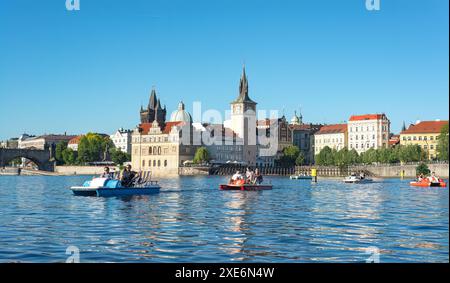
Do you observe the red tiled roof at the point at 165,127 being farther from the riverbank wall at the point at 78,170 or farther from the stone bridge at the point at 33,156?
the stone bridge at the point at 33,156

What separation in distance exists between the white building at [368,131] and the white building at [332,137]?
3721 millimetres

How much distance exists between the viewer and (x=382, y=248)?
1582cm

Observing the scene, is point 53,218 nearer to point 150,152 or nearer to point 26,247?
point 26,247

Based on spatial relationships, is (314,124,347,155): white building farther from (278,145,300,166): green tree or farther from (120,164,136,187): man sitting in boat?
(120,164,136,187): man sitting in boat

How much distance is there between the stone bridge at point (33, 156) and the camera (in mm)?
Answer: 145125

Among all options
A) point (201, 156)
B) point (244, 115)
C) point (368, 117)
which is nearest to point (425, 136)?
point (368, 117)

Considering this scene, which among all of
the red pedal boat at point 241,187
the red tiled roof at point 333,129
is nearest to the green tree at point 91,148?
the red tiled roof at point 333,129

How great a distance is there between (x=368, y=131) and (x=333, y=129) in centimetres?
1572

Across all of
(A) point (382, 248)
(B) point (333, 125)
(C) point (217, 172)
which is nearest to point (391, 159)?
(C) point (217, 172)

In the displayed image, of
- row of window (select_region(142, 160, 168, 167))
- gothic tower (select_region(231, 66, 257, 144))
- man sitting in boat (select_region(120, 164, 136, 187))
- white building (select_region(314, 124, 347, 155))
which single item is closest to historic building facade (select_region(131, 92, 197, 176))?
row of window (select_region(142, 160, 168, 167))

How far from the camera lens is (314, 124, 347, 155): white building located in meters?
160
